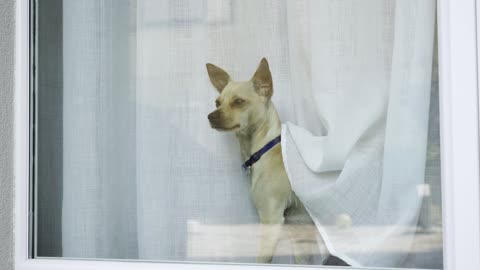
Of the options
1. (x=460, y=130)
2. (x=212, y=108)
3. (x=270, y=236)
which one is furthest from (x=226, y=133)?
(x=460, y=130)

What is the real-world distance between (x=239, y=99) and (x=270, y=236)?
1.17ft

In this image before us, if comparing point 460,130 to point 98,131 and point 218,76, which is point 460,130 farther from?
point 98,131

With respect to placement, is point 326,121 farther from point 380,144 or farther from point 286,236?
point 286,236

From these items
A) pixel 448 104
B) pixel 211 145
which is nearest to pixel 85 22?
pixel 211 145

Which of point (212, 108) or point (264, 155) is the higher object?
point (212, 108)

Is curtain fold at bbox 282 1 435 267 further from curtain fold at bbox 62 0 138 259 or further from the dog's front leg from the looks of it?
curtain fold at bbox 62 0 138 259

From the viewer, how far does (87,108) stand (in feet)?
4.56

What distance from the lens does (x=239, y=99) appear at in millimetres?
1306

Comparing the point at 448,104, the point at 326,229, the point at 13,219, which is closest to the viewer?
the point at 448,104

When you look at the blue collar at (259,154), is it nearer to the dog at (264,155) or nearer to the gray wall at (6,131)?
the dog at (264,155)

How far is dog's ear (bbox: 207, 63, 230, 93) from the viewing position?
1313 mm

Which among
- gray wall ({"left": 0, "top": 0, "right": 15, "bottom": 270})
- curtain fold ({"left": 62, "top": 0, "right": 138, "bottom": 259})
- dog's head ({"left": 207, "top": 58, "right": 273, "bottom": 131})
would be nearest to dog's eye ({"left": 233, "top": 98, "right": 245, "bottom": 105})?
dog's head ({"left": 207, "top": 58, "right": 273, "bottom": 131})

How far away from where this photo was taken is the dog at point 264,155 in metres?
1.27

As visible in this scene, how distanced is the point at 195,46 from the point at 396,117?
1.75 feet
